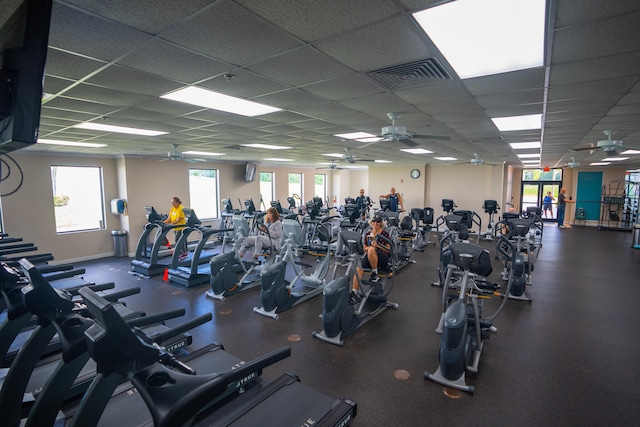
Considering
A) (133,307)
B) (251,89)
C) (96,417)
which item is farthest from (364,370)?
(133,307)

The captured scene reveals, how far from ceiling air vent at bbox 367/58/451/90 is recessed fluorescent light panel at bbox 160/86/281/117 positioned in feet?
4.80

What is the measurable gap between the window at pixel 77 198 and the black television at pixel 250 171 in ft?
13.8

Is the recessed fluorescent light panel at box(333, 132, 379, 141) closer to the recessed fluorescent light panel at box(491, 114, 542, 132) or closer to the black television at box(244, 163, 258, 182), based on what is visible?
the recessed fluorescent light panel at box(491, 114, 542, 132)

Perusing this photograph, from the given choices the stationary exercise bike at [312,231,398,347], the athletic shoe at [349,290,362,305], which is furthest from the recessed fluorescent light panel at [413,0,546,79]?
the athletic shoe at [349,290,362,305]

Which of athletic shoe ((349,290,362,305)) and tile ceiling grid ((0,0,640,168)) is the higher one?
tile ceiling grid ((0,0,640,168))

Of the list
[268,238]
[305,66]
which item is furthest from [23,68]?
[268,238]

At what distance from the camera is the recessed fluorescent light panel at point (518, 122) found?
4.13 meters

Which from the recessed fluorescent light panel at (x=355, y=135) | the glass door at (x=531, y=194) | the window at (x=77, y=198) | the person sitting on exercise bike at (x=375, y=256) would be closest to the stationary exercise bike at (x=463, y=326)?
the person sitting on exercise bike at (x=375, y=256)

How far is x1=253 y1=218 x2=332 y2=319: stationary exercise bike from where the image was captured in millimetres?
4504

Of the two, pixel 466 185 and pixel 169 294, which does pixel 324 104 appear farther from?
pixel 466 185

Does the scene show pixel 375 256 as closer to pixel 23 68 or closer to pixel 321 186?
pixel 23 68

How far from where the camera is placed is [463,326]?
9.72ft

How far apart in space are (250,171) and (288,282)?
654 cm

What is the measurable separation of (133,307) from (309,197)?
10.6 metres
